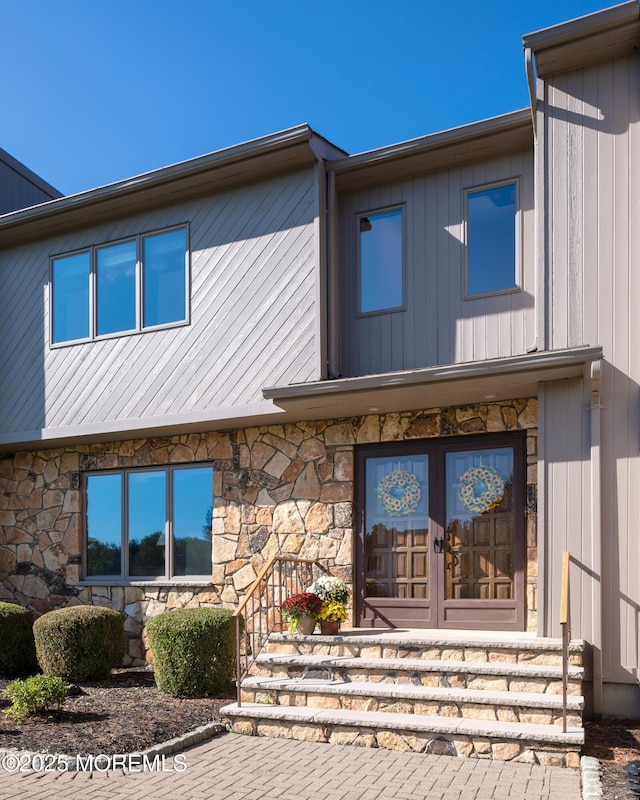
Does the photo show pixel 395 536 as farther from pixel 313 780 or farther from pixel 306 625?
pixel 313 780

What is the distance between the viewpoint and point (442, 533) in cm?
830

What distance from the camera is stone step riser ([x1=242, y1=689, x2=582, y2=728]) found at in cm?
612

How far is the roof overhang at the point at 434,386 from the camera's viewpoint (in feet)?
23.0

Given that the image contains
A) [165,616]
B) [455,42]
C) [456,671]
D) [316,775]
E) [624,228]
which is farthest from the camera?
[455,42]

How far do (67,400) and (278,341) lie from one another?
3.25 metres

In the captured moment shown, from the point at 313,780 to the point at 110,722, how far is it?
2310 mm

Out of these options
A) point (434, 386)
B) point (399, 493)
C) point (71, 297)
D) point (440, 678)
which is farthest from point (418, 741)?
point (71, 297)

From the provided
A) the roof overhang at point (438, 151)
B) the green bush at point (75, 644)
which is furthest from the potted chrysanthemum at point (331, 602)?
the roof overhang at point (438, 151)

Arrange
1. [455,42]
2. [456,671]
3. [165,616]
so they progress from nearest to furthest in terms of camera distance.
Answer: [456,671], [165,616], [455,42]

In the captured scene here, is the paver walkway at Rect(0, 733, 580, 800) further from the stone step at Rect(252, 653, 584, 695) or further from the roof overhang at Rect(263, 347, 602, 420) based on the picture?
the roof overhang at Rect(263, 347, 602, 420)

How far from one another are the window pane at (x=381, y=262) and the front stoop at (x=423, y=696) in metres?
3.54

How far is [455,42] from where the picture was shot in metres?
11.7

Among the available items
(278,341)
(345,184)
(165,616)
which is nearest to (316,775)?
(165,616)

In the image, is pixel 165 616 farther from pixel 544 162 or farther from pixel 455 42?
pixel 455 42
